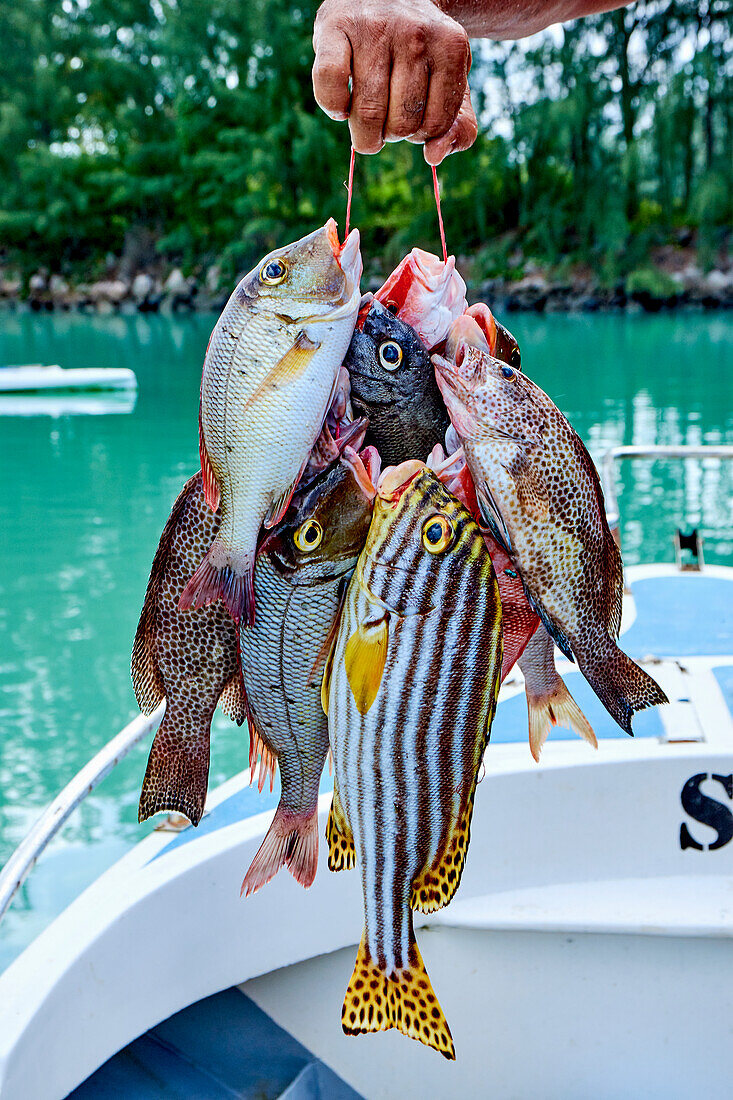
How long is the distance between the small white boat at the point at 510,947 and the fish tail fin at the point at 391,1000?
2.79 ft

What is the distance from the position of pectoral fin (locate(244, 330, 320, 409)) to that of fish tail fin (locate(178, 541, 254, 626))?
0.21 meters

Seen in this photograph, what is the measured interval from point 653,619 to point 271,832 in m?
2.46

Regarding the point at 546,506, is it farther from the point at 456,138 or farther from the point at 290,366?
the point at 456,138

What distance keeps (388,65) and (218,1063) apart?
2063 millimetres

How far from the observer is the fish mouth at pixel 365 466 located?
4.38 ft

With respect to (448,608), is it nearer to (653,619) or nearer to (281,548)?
(281,548)

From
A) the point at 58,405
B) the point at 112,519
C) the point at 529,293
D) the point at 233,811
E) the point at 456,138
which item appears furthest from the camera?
the point at 529,293

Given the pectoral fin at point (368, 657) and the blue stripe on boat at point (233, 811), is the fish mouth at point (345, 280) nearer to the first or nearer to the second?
the pectoral fin at point (368, 657)

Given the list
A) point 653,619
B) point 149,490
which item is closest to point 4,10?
point 149,490

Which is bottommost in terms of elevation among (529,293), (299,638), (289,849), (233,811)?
(529,293)

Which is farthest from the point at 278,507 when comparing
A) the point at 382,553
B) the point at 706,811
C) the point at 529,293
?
the point at 529,293

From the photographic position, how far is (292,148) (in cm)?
3000

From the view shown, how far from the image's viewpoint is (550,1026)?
245 centimetres

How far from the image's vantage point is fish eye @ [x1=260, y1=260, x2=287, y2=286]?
1.35 meters
